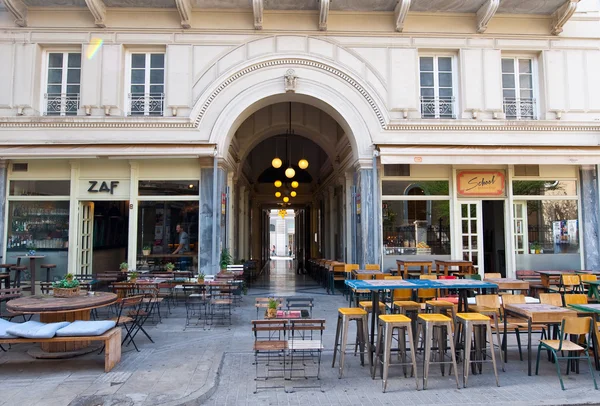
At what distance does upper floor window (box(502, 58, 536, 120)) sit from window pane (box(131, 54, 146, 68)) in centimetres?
986

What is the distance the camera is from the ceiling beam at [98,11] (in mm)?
10670

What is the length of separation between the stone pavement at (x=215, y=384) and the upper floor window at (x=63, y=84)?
6770 mm

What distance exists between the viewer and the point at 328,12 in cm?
1130

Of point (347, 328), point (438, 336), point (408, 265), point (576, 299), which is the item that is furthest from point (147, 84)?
point (576, 299)

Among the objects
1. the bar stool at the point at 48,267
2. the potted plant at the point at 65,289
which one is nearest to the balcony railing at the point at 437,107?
the potted plant at the point at 65,289

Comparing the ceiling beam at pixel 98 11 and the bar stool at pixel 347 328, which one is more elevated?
the ceiling beam at pixel 98 11

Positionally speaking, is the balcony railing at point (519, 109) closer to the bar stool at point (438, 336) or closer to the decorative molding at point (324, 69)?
the decorative molding at point (324, 69)

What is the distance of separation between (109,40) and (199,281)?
688 cm

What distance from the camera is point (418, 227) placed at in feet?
38.8

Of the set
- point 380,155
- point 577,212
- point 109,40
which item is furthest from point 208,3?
point 577,212

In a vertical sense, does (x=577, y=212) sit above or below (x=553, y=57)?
below

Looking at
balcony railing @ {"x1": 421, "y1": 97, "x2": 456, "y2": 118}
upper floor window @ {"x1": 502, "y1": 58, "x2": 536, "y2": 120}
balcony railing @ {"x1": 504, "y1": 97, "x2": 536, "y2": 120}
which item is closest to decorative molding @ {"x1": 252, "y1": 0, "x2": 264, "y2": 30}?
balcony railing @ {"x1": 421, "y1": 97, "x2": 456, "y2": 118}

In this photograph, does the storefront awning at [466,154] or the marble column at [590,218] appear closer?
the storefront awning at [466,154]

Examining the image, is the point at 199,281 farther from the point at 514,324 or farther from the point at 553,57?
the point at 553,57
